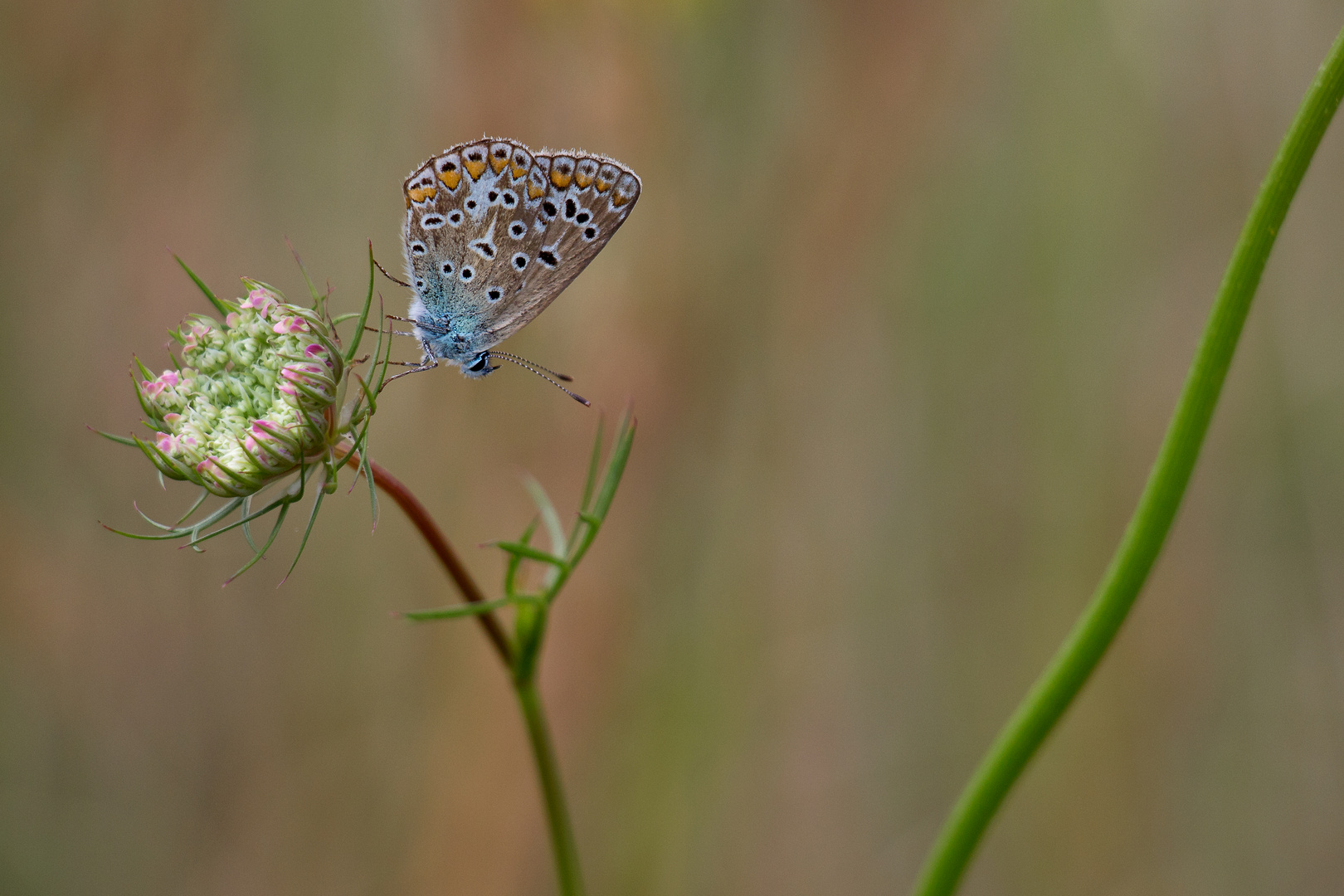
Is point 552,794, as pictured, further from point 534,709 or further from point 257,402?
point 257,402

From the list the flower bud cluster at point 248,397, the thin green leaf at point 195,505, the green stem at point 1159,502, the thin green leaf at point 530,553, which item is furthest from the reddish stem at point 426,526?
the green stem at point 1159,502

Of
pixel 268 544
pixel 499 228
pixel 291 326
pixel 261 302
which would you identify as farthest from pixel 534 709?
pixel 499 228

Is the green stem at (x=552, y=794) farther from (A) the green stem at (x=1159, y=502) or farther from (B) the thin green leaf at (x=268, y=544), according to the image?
(A) the green stem at (x=1159, y=502)

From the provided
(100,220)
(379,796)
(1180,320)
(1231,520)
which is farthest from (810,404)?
(100,220)

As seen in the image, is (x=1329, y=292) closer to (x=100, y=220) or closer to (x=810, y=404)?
(x=810, y=404)

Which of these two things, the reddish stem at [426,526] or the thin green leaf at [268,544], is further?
the reddish stem at [426,526]

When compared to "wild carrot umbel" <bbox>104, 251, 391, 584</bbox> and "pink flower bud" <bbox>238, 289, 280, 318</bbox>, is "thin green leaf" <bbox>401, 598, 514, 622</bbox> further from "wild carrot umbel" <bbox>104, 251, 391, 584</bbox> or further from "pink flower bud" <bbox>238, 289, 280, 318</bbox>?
"pink flower bud" <bbox>238, 289, 280, 318</bbox>
